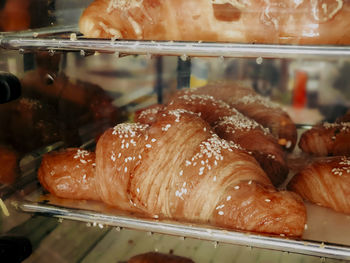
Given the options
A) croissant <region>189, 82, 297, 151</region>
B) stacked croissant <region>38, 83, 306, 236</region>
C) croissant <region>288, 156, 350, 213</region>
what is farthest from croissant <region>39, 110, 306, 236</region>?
croissant <region>189, 82, 297, 151</region>

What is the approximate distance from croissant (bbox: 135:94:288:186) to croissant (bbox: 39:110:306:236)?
0.24 meters

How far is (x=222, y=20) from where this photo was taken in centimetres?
94

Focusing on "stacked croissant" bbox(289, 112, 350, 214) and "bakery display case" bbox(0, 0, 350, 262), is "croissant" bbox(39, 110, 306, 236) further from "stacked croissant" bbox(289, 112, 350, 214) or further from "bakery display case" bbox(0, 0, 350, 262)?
"stacked croissant" bbox(289, 112, 350, 214)

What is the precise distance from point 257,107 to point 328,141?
334 millimetres

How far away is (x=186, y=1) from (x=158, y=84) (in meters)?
0.81

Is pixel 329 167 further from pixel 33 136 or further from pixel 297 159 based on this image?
pixel 33 136

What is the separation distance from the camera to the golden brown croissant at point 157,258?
4.35 feet

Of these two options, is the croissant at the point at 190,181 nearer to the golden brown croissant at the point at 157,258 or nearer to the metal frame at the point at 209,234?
the metal frame at the point at 209,234

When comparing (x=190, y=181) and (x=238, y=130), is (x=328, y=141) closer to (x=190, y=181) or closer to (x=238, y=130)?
(x=238, y=130)

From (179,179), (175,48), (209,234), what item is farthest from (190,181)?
(175,48)

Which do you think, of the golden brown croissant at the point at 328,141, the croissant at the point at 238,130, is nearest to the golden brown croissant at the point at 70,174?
the croissant at the point at 238,130

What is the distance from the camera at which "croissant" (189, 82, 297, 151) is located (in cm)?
163

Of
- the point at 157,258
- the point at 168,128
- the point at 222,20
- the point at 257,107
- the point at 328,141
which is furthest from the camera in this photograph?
the point at 257,107

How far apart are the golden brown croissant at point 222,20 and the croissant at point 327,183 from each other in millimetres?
495
